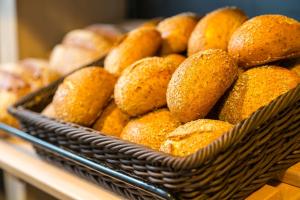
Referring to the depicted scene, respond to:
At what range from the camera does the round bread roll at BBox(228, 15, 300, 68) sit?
32.4 inches

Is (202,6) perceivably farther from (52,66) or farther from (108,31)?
(52,66)

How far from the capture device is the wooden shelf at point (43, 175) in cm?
90

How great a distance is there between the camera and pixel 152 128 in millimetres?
844

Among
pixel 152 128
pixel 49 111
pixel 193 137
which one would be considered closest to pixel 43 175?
pixel 49 111

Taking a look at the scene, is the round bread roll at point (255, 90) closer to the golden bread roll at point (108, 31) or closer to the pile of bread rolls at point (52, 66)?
the pile of bread rolls at point (52, 66)

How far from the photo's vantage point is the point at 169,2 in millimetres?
1626

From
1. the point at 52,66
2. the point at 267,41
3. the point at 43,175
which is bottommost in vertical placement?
the point at 43,175

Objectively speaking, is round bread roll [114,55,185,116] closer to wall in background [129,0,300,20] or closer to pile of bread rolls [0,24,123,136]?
pile of bread rolls [0,24,123,136]

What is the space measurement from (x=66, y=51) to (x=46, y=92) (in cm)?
26

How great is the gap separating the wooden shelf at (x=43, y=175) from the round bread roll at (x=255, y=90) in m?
0.27

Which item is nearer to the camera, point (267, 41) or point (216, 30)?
point (267, 41)

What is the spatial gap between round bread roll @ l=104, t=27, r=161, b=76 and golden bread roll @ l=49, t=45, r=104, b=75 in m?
0.27

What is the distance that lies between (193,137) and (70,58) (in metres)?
0.70

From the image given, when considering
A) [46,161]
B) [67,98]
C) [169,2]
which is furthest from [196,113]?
[169,2]
